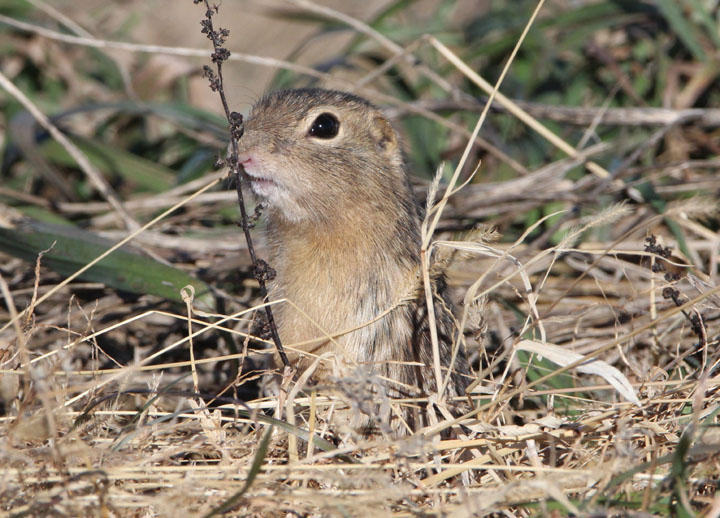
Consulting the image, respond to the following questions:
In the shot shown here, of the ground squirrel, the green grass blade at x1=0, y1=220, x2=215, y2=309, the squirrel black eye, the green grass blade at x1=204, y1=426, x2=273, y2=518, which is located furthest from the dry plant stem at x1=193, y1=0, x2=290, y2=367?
the green grass blade at x1=0, y1=220, x2=215, y2=309

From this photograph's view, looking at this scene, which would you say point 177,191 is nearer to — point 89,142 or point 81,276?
point 89,142

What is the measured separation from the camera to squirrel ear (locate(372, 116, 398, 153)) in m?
3.33

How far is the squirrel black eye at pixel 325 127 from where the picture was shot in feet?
10.2

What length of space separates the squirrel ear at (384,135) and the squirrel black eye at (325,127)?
8.5 inches

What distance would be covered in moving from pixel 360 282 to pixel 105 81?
3733 mm

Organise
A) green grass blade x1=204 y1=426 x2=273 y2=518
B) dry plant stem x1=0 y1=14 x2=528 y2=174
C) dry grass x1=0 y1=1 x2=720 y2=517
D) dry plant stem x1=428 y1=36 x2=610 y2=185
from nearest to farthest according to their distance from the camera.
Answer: green grass blade x1=204 y1=426 x2=273 y2=518, dry grass x1=0 y1=1 x2=720 y2=517, dry plant stem x1=428 y1=36 x2=610 y2=185, dry plant stem x1=0 y1=14 x2=528 y2=174

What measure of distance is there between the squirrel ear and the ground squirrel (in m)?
0.27

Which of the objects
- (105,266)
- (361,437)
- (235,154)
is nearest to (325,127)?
(235,154)

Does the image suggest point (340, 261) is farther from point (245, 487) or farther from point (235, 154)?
point (245, 487)

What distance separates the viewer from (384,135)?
3352mm

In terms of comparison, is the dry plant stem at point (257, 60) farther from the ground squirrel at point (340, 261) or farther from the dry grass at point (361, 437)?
the ground squirrel at point (340, 261)

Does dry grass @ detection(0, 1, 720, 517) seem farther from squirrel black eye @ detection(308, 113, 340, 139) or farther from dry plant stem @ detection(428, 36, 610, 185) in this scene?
squirrel black eye @ detection(308, 113, 340, 139)

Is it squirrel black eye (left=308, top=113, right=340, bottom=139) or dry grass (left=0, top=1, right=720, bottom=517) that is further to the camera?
squirrel black eye (left=308, top=113, right=340, bottom=139)

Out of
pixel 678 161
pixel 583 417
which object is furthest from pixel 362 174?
pixel 678 161
